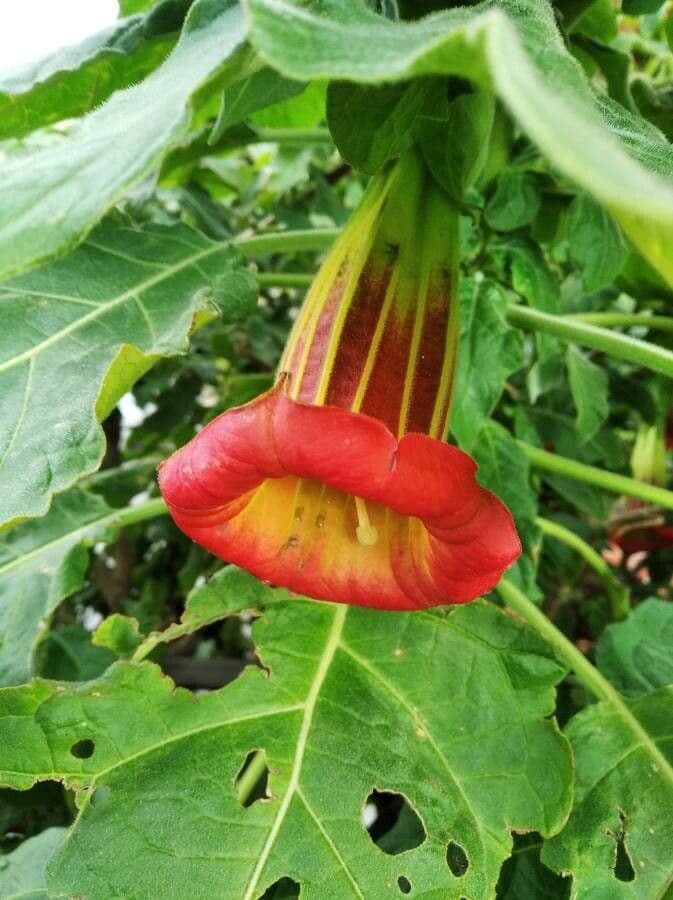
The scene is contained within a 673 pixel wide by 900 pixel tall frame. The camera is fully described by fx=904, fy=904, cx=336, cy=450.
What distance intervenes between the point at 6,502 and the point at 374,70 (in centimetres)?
30

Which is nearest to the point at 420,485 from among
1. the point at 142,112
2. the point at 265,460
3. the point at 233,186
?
the point at 265,460

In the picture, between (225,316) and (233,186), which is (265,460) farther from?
(233,186)

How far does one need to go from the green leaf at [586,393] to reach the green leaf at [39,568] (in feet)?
1.38

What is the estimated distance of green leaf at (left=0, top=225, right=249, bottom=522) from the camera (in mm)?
475

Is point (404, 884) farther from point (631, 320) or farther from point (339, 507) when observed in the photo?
point (631, 320)

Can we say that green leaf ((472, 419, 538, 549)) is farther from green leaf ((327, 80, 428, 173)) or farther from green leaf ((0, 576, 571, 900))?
green leaf ((327, 80, 428, 173))

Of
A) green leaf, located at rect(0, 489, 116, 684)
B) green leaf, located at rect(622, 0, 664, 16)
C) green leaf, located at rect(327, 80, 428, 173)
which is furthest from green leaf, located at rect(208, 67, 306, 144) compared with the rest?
green leaf, located at rect(0, 489, 116, 684)

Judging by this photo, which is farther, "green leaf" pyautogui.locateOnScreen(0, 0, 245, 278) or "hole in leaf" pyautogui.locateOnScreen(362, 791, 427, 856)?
"hole in leaf" pyautogui.locateOnScreen(362, 791, 427, 856)

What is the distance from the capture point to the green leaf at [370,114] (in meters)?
0.46

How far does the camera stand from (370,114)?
0.46 metres

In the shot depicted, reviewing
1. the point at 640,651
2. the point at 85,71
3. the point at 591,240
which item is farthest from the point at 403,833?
the point at 85,71

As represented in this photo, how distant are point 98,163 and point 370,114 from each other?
0.64 feet

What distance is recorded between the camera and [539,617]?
658mm

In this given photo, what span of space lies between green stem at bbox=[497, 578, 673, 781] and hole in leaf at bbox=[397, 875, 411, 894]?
18 cm
